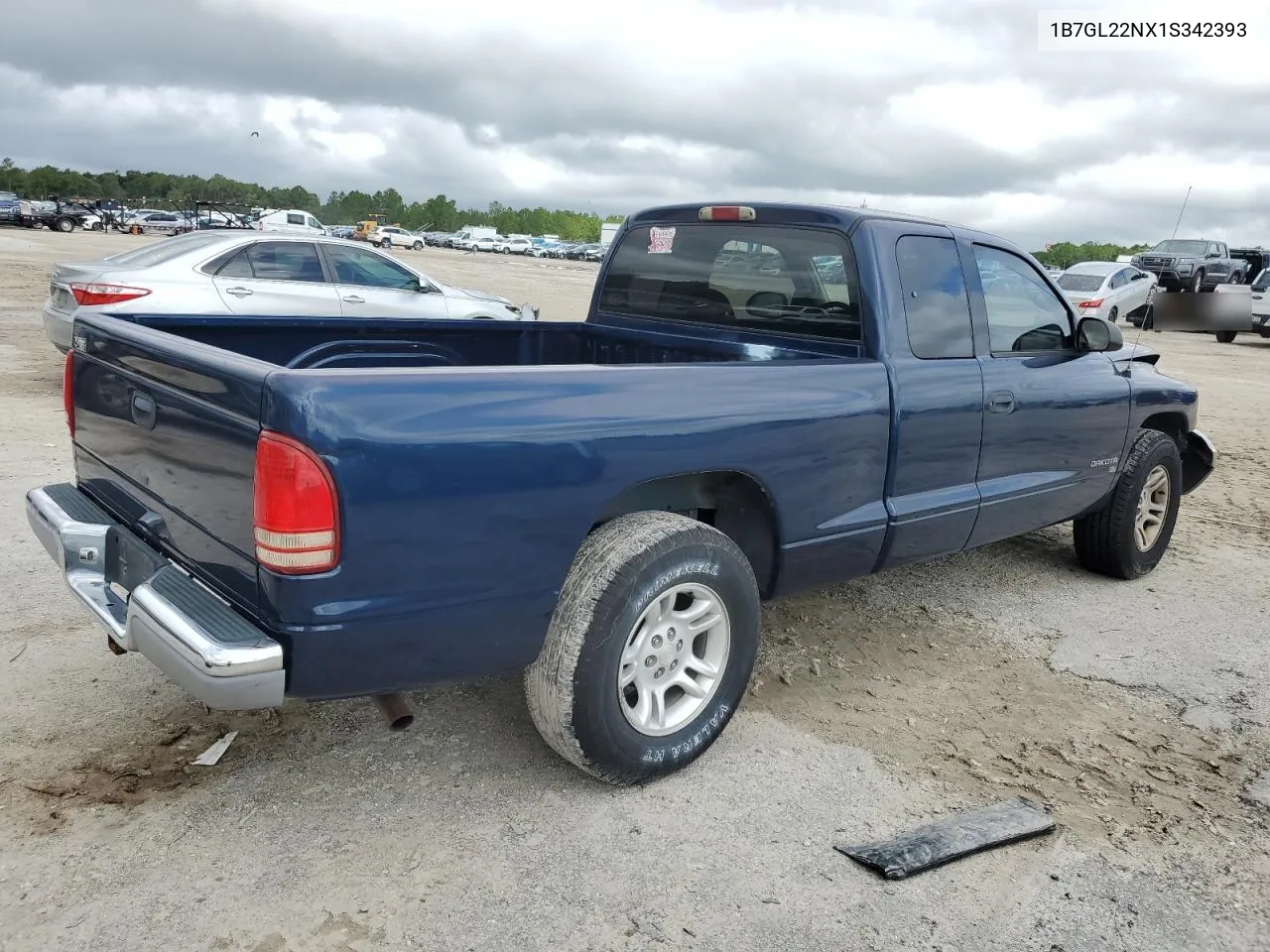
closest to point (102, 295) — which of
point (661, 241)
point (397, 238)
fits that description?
point (661, 241)

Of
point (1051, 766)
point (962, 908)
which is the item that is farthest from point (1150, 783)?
point (962, 908)

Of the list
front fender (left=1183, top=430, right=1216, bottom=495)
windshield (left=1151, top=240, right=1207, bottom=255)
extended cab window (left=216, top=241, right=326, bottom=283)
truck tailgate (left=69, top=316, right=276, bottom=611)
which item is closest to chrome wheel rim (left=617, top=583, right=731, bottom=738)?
truck tailgate (left=69, top=316, right=276, bottom=611)

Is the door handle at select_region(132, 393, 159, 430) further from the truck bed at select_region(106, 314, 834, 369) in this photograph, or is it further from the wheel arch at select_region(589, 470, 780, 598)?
the wheel arch at select_region(589, 470, 780, 598)

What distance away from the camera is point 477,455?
2535mm

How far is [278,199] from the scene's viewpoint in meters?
108

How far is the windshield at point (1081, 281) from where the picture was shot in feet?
65.5

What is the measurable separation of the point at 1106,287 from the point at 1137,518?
16.3 meters

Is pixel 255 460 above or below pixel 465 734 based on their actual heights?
above

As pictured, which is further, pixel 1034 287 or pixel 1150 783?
pixel 1034 287

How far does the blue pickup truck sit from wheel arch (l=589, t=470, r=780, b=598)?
12 millimetres

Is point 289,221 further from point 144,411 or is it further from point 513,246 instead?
point 513,246

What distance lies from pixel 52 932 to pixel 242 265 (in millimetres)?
7415

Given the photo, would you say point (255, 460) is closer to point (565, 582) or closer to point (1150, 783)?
point (565, 582)

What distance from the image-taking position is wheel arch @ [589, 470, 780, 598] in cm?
318
